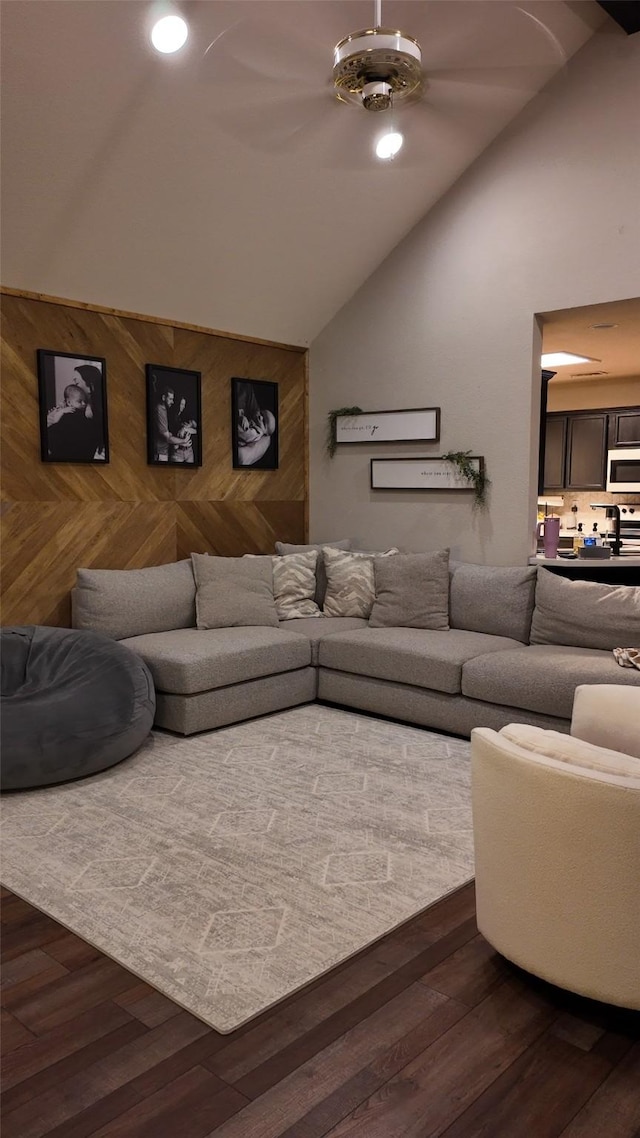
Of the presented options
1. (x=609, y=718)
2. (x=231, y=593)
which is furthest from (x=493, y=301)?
(x=609, y=718)

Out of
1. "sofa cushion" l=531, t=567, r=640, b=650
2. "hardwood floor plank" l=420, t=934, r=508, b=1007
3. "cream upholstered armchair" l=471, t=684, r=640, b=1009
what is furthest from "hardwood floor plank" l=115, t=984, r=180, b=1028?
"sofa cushion" l=531, t=567, r=640, b=650

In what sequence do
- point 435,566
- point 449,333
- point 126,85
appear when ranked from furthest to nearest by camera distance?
1. point 449,333
2. point 435,566
3. point 126,85

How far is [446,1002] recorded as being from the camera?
2.20 m

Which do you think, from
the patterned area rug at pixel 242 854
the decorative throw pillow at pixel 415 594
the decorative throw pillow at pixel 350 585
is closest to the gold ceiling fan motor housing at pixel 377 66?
the decorative throw pillow at pixel 415 594

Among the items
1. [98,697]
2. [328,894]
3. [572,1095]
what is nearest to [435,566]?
[98,697]

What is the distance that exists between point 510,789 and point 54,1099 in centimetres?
129

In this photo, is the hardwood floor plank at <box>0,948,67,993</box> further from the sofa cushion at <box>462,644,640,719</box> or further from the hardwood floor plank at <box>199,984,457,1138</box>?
the sofa cushion at <box>462,644,640,719</box>

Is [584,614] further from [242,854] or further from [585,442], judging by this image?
[585,442]

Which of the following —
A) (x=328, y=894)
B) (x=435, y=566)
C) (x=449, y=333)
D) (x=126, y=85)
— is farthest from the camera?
(x=449, y=333)

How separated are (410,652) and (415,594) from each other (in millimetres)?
636

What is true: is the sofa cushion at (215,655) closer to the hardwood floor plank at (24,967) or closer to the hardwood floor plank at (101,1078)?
the hardwood floor plank at (24,967)

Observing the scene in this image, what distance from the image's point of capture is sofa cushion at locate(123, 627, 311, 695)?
14.3ft

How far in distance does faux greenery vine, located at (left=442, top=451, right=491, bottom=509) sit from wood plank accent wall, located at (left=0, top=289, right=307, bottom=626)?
1420 mm

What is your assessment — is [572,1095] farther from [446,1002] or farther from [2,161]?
[2,161]
